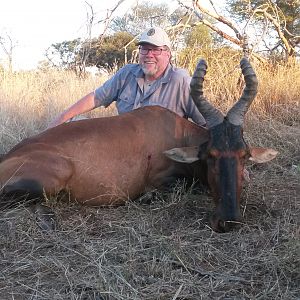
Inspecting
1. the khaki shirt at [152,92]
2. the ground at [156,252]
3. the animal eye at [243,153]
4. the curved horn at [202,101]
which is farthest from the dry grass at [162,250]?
the khaki shirt at [152,92]

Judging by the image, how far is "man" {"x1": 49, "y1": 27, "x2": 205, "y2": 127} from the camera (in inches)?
219

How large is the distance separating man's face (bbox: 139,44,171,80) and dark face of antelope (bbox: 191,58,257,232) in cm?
113

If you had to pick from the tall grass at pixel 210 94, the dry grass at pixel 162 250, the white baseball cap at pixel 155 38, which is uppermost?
the white baseball cap at pixel 155 38

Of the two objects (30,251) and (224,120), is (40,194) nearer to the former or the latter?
(30,251)

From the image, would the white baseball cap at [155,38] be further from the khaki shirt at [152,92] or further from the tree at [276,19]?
the tree at [276,19]

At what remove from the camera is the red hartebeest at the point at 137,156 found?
13.3 ft

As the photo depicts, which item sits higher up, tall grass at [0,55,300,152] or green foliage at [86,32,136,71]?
tall grass at [0,55,300,152]

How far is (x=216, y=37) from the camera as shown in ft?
35.3

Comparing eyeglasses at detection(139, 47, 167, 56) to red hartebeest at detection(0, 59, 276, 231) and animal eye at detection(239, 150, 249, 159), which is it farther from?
animal eye at detection(239, 150, 249, 159)

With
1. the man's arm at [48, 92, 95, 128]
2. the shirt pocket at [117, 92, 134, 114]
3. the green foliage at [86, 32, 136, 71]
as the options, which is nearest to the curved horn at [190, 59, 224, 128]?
the shirt pocket at [117, 92, 134, 114]

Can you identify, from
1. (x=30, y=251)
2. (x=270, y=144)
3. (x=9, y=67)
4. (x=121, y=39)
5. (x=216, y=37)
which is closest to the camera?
(x=30, y=251)

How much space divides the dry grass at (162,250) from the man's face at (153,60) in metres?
1.45

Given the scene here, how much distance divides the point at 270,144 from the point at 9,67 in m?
7.59

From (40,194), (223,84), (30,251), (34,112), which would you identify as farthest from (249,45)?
(30,251)
